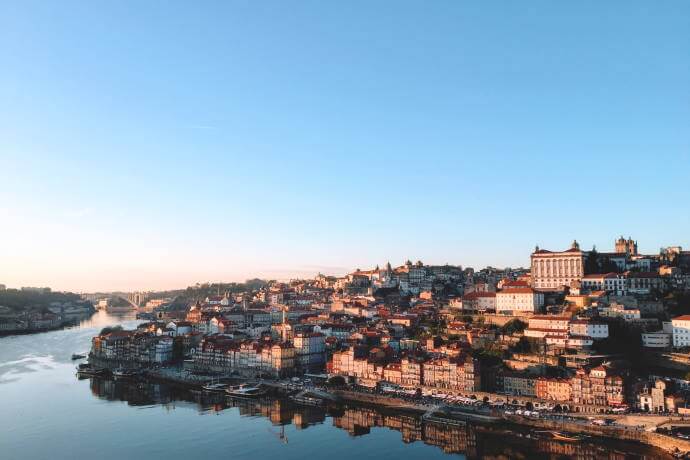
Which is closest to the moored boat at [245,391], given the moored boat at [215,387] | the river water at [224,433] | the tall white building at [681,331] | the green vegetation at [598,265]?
the moored boat at [215,387]

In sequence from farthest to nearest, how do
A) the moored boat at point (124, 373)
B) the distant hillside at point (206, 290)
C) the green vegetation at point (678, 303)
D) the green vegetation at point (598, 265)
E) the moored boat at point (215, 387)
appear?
the distant hillside at point (206, 290)
the green vegetation at point (598, 265)
the moored boat at point (124, 373)
the moored boat at point (215, 387)
the green vegetation at point (678, 303)

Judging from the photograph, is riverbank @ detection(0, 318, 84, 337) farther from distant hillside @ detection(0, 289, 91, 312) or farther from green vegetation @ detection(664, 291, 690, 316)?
green vegetation @ detection(664, 291, 690, 316)

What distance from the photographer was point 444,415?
34.2 m

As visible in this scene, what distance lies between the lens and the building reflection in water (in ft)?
91.6

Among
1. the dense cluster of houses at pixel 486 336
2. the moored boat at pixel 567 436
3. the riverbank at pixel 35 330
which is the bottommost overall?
the riverbank at pixel 35 330

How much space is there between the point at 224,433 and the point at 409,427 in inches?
378

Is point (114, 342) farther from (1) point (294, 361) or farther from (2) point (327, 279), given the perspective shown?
(2) point (327, 279)

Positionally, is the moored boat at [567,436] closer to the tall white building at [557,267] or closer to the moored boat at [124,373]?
the tall white building at [557,267]

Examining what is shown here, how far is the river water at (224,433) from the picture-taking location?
→ 28312mm

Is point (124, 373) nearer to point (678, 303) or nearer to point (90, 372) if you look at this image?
point (90, 372)

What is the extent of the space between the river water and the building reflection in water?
49mm

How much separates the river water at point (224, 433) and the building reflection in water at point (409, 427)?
0.16 ft

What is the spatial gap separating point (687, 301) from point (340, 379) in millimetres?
24860

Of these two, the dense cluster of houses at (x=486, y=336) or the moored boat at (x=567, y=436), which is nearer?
the moored boat at (x=567, y=436)
